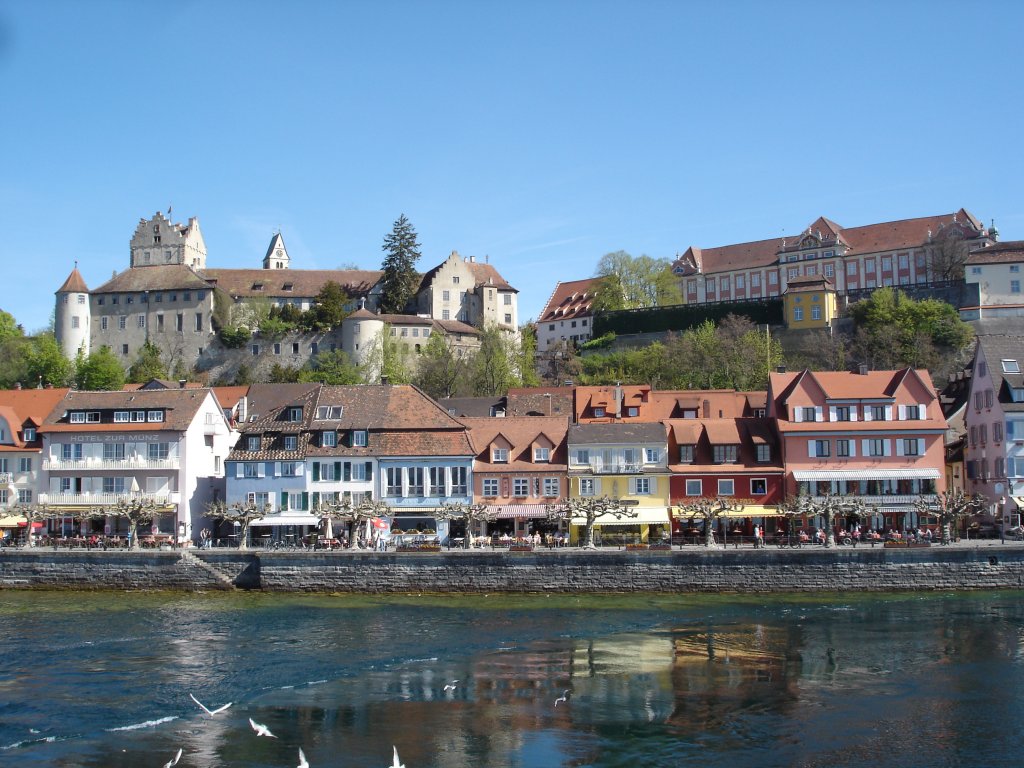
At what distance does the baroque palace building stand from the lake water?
220 feet

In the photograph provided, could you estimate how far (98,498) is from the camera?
6319cm

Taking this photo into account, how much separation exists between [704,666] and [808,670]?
3.29 meters

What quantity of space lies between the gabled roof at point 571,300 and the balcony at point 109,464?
76051mm

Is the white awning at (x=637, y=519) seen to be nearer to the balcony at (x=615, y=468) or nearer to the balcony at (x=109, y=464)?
the balcony at (x=615, y=468)

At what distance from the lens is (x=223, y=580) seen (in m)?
54.4

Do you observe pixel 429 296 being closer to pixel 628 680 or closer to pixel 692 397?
pixel 692 397

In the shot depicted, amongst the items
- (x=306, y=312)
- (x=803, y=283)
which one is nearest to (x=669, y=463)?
(x=803, y=283)

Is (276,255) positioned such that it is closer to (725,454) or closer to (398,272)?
(398,272)

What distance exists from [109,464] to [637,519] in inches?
1140

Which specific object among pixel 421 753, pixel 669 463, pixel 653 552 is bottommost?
pixel 421 753

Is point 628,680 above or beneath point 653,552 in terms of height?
beneath

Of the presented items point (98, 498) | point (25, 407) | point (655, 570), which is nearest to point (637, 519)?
point (655, 570)

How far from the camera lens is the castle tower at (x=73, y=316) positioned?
118 meters

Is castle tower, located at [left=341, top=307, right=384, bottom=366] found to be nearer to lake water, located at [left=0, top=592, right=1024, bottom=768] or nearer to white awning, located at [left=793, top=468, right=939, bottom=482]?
white awning, located at [left=793, top=468, right=939, bottom=482]
